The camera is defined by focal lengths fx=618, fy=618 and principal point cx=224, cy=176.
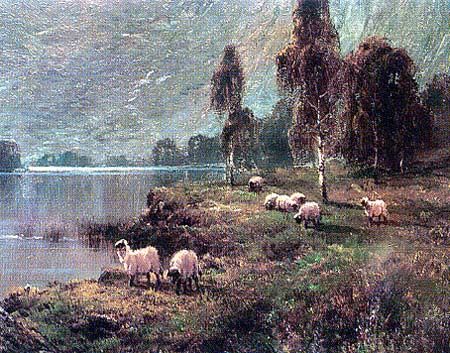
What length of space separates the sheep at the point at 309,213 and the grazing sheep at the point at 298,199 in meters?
0.03

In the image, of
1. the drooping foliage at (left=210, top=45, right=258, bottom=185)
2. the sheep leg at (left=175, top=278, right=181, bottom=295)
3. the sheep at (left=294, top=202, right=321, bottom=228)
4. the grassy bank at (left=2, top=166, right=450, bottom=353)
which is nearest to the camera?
the grassy bank at (left=2, top=166, right=450, bottom=353)

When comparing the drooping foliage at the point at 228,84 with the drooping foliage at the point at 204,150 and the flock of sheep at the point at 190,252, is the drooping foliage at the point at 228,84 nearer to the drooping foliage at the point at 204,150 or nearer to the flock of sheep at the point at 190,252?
the drooping foliage at the point at 204,150

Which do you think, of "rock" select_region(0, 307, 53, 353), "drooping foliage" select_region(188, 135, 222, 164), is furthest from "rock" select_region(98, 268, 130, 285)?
"drooping foliage" select_region(188, 135, 222, 164)

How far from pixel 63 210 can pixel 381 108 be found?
7.49 ft

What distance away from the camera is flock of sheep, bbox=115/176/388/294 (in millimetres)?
4051

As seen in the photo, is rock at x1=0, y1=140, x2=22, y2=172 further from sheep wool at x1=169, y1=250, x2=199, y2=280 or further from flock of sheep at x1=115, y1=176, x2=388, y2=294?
sheep wool at x1=169, y1=250, x2=199, y2=280

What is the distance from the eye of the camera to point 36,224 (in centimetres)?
425

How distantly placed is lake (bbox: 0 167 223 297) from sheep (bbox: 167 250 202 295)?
1.32 ft

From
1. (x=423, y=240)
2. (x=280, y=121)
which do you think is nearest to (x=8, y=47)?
(x=280, y=121)

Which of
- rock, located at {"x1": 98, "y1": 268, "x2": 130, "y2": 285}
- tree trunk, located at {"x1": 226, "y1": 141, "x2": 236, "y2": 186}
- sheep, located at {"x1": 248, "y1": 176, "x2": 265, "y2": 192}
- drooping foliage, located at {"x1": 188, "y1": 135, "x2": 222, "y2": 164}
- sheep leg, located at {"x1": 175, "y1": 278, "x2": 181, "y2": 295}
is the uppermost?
drooping foliage, located at {"x1": 188, "y1": 135, "x2": 222, "y2": 164}

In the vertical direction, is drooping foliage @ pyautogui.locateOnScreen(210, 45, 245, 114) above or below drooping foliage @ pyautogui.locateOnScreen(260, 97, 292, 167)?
above

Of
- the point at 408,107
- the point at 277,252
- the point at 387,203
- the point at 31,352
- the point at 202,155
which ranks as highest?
the point at 408,107

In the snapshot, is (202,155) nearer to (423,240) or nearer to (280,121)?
(280,121)

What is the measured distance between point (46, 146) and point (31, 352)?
1.39 meters
